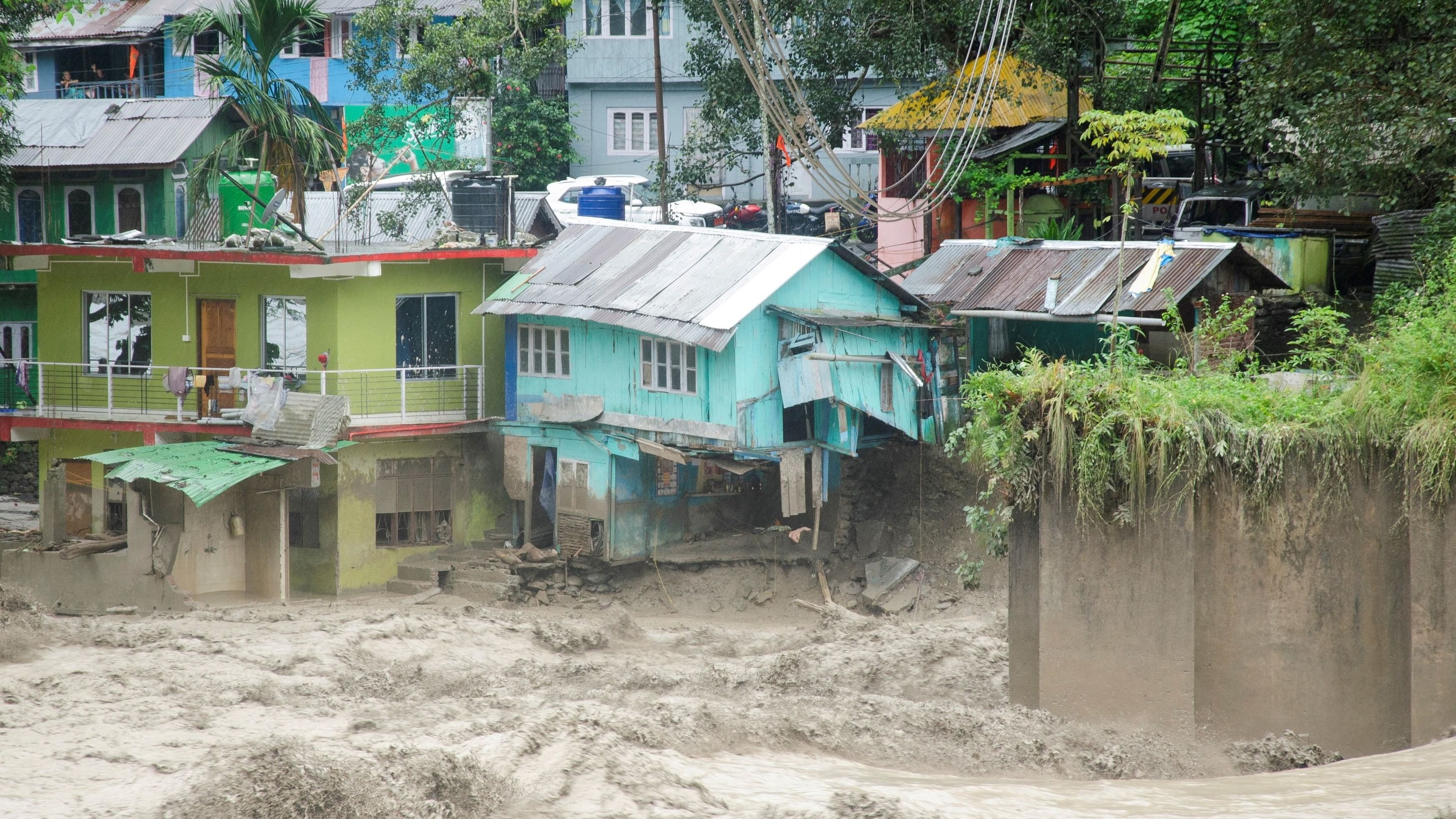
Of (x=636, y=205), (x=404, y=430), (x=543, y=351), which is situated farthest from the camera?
(x=636, y=205)

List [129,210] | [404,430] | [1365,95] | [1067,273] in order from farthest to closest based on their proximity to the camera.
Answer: [129,210], [404,430], [1067,273], [1365,95]

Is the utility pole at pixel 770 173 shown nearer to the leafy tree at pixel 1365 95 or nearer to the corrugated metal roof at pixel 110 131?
the leafy tree at pixel 1365 95

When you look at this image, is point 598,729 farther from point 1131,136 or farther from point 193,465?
point 193,465

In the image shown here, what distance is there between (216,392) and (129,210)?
17.4ft

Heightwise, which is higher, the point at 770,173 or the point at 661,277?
the point at 770,173

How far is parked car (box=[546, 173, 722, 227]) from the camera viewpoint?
3158 centimetres

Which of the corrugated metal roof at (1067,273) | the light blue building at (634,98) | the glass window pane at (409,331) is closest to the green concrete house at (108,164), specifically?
the glass window pane at (409,331)

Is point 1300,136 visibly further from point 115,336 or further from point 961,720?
point 115,336

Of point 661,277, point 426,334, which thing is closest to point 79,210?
point 426,334

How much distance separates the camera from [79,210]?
26422 mm

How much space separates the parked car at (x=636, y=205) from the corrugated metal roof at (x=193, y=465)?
34.4ft

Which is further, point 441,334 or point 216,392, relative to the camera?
point 441,334

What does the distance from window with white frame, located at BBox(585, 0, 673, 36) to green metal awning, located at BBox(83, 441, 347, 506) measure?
17.4 m

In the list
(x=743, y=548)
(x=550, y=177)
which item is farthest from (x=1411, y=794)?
(x=550, y=177)
